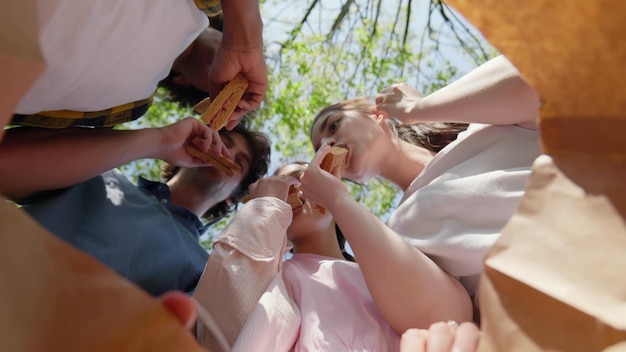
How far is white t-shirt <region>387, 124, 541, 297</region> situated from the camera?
1136 mm

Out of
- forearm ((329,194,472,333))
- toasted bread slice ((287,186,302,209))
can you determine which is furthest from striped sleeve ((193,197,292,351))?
toasted bread slice ((287,186,302,209))

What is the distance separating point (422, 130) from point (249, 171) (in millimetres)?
845

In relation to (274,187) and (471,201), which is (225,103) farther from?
(471,201)

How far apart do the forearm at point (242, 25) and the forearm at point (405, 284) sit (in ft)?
2.15

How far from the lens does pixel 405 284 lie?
43.0 inches

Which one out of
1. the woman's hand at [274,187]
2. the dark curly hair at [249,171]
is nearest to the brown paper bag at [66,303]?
the woman's hand at [274,187]

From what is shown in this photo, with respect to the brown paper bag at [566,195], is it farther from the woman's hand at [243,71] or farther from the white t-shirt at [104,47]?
the woman's hand at [243,71]

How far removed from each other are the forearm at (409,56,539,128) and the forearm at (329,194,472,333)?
0.35 m

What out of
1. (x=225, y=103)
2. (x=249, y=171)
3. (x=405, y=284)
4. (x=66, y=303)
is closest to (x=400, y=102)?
(x=225, y=103)

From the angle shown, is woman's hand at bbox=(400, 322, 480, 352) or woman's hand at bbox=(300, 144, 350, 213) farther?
woman's hand at bbox=(300, 144, 350, 213)

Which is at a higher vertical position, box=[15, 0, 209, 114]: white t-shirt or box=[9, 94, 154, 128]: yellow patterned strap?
box=[15, 0, 209, 114]: white t-shirt

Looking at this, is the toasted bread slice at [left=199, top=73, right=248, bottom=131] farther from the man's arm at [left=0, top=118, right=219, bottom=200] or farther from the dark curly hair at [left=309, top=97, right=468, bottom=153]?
the dark curly hair at [left=309, top=97, right=468, bottom=153]

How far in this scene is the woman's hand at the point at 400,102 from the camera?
1496 millimetres

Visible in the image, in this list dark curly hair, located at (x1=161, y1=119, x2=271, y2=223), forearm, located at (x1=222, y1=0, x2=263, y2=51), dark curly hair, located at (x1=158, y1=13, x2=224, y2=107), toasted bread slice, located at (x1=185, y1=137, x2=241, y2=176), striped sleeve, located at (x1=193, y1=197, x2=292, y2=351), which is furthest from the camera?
dark curly hair, located at (x1=161, y1=119, x2=271, y2=223)
